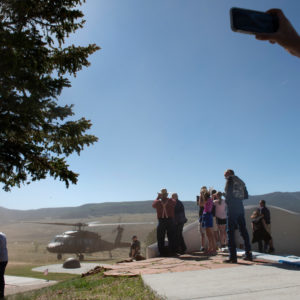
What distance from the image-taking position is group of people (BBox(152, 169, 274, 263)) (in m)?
5.76

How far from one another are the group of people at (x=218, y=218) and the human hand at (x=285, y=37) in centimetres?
480

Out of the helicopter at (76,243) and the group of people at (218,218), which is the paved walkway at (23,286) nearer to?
the group of people at (218,218)

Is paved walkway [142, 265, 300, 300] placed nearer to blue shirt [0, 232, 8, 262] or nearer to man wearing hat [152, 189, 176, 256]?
man wearing hat [152, 189, 176, 256]

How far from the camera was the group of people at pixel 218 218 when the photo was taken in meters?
5.76

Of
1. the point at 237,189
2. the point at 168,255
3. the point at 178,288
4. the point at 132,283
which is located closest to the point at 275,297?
the point at 178,288

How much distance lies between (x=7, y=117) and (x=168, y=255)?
524 cm

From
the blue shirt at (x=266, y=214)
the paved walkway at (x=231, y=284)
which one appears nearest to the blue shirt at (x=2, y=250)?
the paved walkway at (x=231, y=284)

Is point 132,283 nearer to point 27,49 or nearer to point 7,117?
point 7,117

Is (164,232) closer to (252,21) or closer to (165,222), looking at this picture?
(165,222)

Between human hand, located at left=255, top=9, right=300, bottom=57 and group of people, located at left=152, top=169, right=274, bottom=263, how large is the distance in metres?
4.80

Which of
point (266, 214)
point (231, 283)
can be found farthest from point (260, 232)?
point (231, 283)

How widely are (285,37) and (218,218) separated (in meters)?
7.79

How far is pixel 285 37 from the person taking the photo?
130 centimetres

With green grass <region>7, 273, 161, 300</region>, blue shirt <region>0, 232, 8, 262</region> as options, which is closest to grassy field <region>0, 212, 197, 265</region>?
blue shirt <region>0, 232, 8, 262</region>
